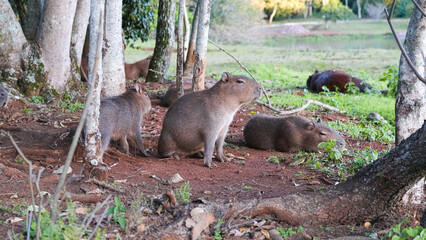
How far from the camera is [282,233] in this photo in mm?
3506

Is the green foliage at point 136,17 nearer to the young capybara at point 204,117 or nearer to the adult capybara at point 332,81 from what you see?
the adult capybara at point 332,81

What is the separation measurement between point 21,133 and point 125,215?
289 centimetres

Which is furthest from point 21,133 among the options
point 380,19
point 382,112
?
point 380,19

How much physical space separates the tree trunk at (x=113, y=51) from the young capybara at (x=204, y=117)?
173cm

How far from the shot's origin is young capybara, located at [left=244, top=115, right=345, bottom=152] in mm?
6605

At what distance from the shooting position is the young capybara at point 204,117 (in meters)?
5.51

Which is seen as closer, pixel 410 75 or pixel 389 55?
pixel 410 75

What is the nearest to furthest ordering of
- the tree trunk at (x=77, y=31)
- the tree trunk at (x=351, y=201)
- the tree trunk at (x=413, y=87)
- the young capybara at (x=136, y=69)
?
the tree trunk at (x=351, y=201) < the tree trunk at (x=413, y=87) < the tree trunk at (x=77, y=31) < the young capybara at (x=136, y=69)

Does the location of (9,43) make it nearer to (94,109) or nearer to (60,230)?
(94,109)

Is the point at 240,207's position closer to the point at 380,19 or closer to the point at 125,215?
the point at 125,215

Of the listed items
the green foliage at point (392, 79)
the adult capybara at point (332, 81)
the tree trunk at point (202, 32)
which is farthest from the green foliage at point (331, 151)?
the adult capybara at point (332, 81)

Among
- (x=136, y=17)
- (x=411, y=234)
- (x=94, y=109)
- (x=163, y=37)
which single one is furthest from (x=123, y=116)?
(x=136, y=17)

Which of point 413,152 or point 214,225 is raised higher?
point 413,152

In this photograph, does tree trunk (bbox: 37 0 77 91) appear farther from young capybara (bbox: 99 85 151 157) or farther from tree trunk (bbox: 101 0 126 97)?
young capybara (bbox: 99 85 151 157)
